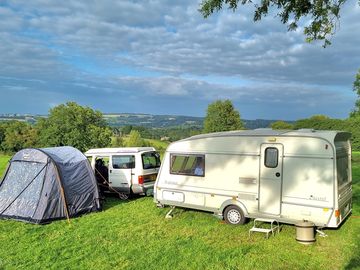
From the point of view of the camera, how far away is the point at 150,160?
14.2 metres

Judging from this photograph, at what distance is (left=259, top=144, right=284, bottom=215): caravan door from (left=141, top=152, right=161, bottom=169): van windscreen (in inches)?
218

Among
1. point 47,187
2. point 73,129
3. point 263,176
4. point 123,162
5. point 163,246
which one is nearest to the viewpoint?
point 163,246

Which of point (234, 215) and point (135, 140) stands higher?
point (234, 215)

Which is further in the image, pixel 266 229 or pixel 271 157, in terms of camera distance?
pixel 271 157

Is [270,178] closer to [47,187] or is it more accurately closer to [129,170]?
[129,170]

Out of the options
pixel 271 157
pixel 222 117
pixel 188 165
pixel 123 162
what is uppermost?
pixel 222 117

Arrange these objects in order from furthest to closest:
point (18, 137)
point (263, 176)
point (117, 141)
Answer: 1. point (18, 137)
2. point (117, 141)
3. point (263, 176)

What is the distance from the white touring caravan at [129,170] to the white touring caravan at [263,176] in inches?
99.0

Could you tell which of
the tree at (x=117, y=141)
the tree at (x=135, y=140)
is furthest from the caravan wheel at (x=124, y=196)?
the tree at (x=117, y=141)

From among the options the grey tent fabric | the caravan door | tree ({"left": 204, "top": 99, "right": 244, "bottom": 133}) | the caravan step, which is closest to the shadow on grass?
the grey tent fabric

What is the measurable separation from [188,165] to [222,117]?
1740 inches

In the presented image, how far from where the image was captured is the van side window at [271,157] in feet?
30.7

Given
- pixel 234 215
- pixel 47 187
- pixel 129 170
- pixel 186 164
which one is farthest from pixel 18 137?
pixel 234 215

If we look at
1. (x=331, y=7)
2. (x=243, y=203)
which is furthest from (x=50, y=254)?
(x=331, y=7)
